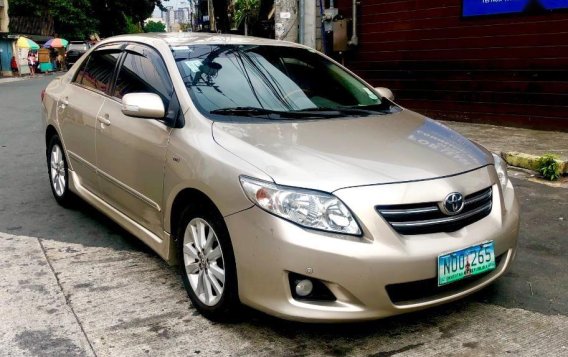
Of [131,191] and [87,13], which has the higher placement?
[87,13]

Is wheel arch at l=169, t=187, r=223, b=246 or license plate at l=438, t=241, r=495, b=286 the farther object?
wheel arch at l=169, t=187, r=223, b=246

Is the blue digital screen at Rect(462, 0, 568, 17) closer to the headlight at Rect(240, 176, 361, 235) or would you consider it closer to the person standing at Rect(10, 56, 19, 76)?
the headlight at Rect(240, 176, 361, 235)

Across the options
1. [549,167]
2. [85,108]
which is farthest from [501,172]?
[549,167]

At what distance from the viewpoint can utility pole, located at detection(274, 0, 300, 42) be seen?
903cm

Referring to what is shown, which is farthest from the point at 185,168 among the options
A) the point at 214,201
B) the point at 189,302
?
the point at 189,302

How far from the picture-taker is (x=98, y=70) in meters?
4.85

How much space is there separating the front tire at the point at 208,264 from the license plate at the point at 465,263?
991mm

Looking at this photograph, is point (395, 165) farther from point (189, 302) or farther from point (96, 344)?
point (96, 344)

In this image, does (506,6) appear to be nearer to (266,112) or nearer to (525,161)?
(525,161)

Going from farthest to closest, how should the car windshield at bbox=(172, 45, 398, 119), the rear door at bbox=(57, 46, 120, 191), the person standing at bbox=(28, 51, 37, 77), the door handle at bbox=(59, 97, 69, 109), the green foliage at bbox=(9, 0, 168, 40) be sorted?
the green foliage at bbox=(9, 0, 168, 40) < the person standing at bbox=(28, 51, 37, 77) < the door handle at bbox=(59, 97, 69, 109) < the rear door at bbox=(57, 46, 120, 191) < the car windshield at bbox=(172, 45, 398, 119)

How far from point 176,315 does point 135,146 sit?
1138 millimetres

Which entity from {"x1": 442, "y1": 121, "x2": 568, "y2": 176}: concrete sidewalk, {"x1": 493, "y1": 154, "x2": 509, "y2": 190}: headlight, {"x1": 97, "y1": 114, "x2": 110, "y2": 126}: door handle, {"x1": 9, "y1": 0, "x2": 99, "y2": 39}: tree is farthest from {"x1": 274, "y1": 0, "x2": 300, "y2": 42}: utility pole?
{"x1": 9, "y1": 0, "x2": 99, "y2": 39}: tree

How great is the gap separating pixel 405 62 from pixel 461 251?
28.1 ft

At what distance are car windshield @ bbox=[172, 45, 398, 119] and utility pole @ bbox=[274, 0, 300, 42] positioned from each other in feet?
15.5
